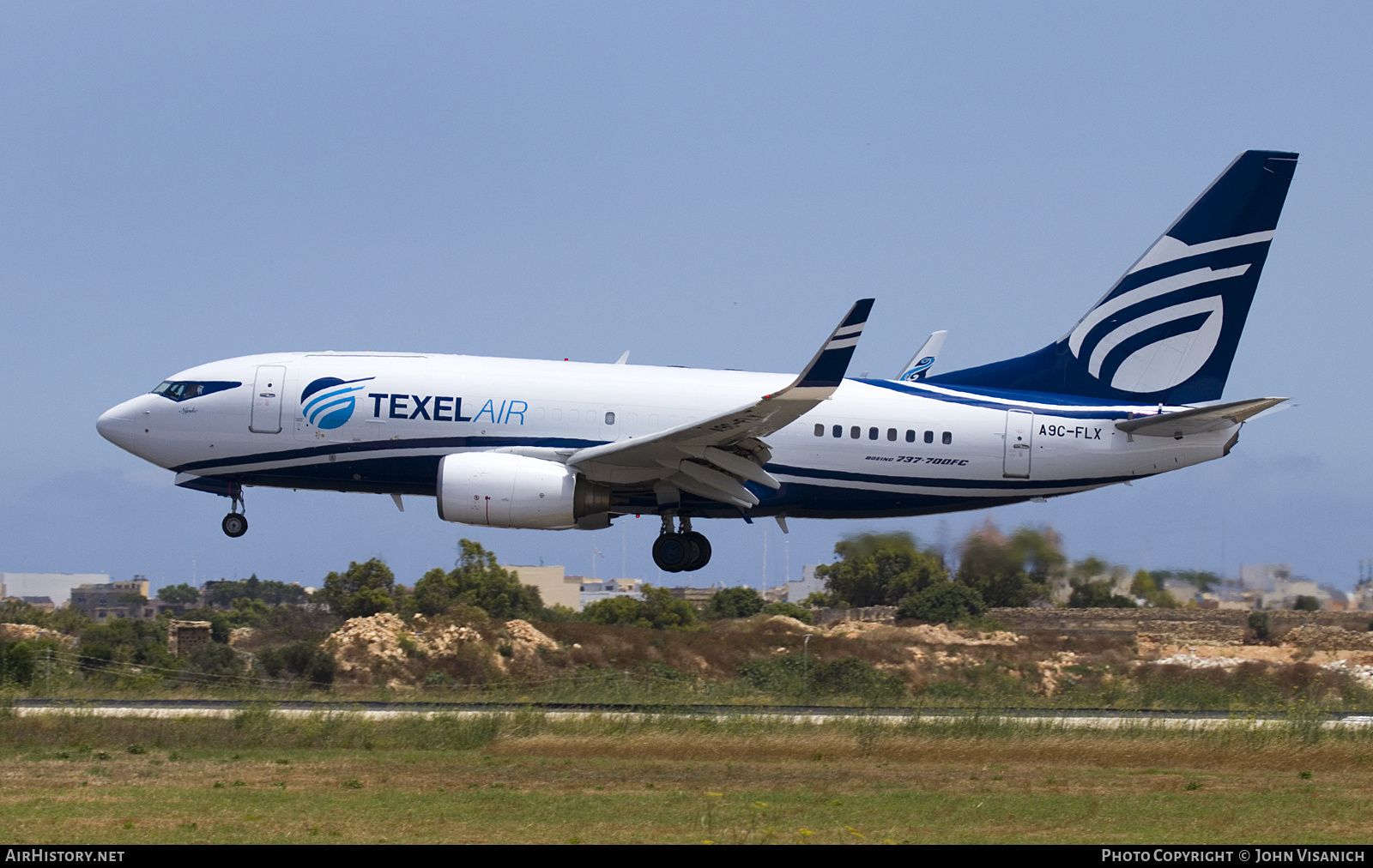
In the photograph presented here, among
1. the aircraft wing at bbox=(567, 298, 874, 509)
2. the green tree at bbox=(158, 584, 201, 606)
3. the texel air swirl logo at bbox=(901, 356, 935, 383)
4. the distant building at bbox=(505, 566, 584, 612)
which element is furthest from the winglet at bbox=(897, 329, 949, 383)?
the green tree at bbox=(158, 584, 201, 606)

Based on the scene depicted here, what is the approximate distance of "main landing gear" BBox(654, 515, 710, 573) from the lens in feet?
92.0

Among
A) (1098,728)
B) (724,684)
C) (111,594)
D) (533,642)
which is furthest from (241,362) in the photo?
(111,594)

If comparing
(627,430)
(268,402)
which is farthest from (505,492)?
(268,402)

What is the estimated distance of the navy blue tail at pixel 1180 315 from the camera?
94.0ft

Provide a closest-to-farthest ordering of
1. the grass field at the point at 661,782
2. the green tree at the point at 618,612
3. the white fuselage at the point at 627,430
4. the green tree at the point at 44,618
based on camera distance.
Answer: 1. the grass field at the point at 661,782
2. the white fuselage at the point at 627,430
3. the green tree at the point at 44,618
4. the green tree at the point at 618,612

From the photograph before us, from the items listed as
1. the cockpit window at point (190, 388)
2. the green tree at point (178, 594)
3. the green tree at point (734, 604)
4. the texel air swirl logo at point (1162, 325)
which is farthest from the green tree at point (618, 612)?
the green tree at point (178, 594)

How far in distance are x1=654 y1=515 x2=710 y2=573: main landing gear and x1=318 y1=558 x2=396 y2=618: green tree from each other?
17158mm

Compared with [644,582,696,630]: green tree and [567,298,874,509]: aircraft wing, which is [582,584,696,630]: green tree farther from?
[567,298,874,509]: aircraft wing

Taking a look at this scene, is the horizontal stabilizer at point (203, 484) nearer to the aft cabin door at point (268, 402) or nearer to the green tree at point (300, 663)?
the aft cabin door at point (268, 402)

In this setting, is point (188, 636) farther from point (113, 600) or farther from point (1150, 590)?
point (113, 600)

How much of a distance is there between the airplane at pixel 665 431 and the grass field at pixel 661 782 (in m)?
4.97

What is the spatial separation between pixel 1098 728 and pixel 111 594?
2815 inches

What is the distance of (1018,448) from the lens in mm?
27453
